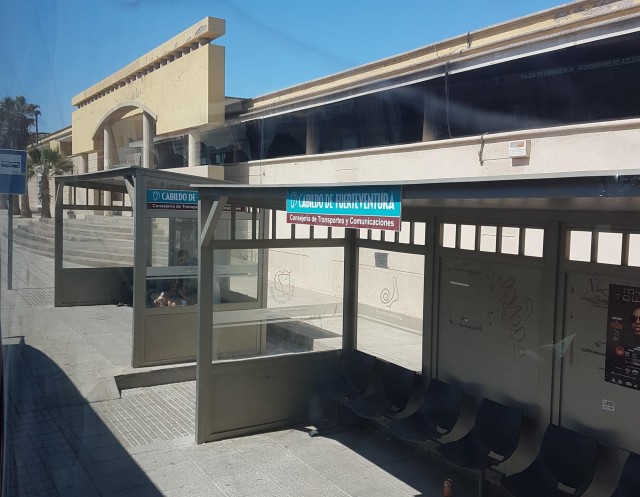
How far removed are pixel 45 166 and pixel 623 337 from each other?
520 cm

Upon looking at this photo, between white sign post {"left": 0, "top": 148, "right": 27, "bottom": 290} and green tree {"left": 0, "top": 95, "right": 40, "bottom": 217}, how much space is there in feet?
0.17

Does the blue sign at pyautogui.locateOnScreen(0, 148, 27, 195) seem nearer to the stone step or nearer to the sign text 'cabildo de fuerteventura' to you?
the sign text 'cabildo de fuerteventura'

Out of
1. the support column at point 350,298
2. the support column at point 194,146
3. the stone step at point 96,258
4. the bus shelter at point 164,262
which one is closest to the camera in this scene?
the support column at point 350,298

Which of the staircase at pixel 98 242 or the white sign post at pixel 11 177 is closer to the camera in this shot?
the white sign post at pixel 11 177

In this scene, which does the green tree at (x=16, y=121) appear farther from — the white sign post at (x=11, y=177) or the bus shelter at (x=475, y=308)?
the bus shelter at (x=475, y=308)

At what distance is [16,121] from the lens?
3559 mm

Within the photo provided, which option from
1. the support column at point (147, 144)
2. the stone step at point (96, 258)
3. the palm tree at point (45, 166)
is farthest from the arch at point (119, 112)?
the stone step at point (96, 258)

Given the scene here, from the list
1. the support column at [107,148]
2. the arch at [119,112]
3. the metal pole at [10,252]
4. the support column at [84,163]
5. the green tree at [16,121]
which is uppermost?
the arch at [119,112]

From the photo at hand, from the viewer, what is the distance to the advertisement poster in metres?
3.72

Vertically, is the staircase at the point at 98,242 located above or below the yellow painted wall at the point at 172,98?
below

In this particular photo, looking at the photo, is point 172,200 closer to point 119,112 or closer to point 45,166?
point 45,166

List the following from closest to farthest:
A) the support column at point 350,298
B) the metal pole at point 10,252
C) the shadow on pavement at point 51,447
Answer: the metal pole at point 10,252 < the shadow on pavement at point 51,447 < the support column at point 350,298

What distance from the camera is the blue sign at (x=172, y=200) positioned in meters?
7.78

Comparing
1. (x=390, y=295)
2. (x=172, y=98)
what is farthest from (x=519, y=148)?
(x=172, y=98)
